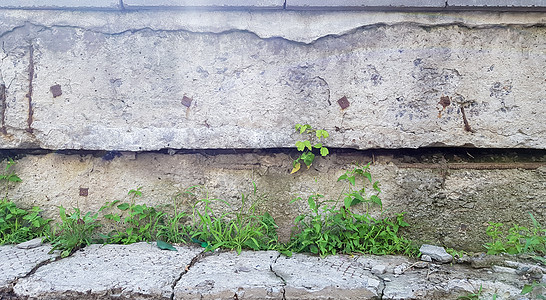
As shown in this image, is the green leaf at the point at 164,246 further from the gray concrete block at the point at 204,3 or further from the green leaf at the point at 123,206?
the gray concrete block at the point at 204,3

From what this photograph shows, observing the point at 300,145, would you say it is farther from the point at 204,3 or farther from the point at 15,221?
the point at 15,221

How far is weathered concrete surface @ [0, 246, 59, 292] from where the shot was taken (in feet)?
6.63

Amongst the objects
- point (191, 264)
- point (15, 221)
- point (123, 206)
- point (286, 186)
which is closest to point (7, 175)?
point (15, 221)

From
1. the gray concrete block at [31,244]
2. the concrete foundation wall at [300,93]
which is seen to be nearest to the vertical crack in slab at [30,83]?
the concrete foundation wall at [300,93]

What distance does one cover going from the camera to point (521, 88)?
8.01 feet

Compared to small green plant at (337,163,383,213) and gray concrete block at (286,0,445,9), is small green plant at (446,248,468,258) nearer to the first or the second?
small green plant at (337,163,383,213)

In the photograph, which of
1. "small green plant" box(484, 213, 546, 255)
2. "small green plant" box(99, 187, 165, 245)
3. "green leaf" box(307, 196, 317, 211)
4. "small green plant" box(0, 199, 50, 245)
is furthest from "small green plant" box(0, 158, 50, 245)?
"small green plant" box(484, 213, 546, 255)

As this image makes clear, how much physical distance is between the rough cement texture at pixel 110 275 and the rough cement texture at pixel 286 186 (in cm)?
40

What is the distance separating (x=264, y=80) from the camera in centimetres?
251

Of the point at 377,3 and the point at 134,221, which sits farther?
the point at 134,221

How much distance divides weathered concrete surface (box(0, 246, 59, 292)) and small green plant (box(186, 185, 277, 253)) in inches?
32.7

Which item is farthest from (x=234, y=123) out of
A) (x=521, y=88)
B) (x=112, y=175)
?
(x=521, y=88)

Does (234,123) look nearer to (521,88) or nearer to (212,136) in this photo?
(212,136)

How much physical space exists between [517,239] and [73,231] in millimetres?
2702
